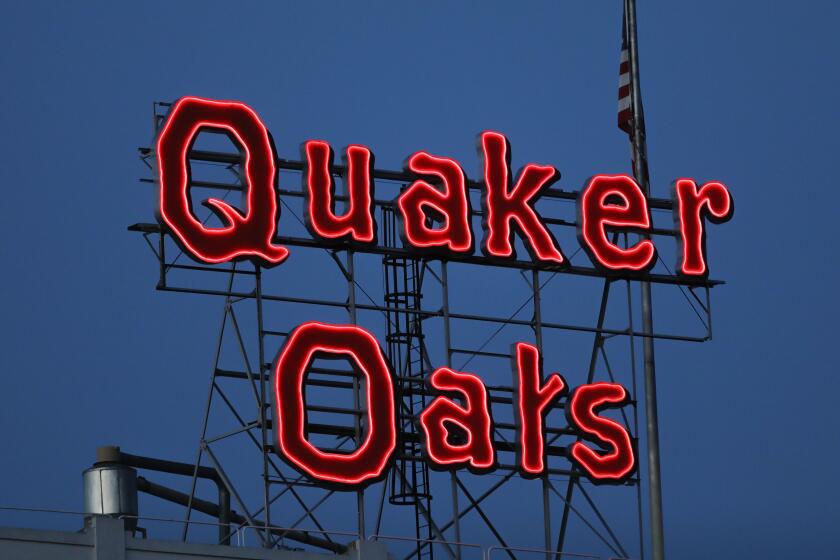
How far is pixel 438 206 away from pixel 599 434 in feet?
21.3

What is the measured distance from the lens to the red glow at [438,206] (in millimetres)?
44625

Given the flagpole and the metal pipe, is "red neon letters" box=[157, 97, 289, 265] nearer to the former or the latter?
the metal pipe

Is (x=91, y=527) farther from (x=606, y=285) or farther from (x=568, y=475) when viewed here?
(x=606, y=285)

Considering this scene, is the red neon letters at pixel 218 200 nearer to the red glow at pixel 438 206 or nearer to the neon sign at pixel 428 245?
the neon sign at pixel 428 245

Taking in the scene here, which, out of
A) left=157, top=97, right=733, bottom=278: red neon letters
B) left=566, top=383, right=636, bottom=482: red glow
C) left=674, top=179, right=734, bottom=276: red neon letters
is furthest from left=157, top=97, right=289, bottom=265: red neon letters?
left=674, top=179, right=734, bottom=276: red neon letters

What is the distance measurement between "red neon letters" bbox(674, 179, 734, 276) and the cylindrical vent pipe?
14910mm

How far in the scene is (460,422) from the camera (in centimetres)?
4328

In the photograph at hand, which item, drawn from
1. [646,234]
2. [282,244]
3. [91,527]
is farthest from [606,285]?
[91,527]

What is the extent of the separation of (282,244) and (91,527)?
401 inches

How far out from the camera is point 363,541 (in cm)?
3784

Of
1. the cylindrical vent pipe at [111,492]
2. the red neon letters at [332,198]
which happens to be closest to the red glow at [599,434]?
the red neon letters at [332,198]

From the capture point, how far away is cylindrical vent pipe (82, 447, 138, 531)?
41031mm

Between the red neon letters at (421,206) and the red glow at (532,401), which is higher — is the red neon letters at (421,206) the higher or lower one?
the higher one

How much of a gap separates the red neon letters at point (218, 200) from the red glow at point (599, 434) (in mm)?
7897
